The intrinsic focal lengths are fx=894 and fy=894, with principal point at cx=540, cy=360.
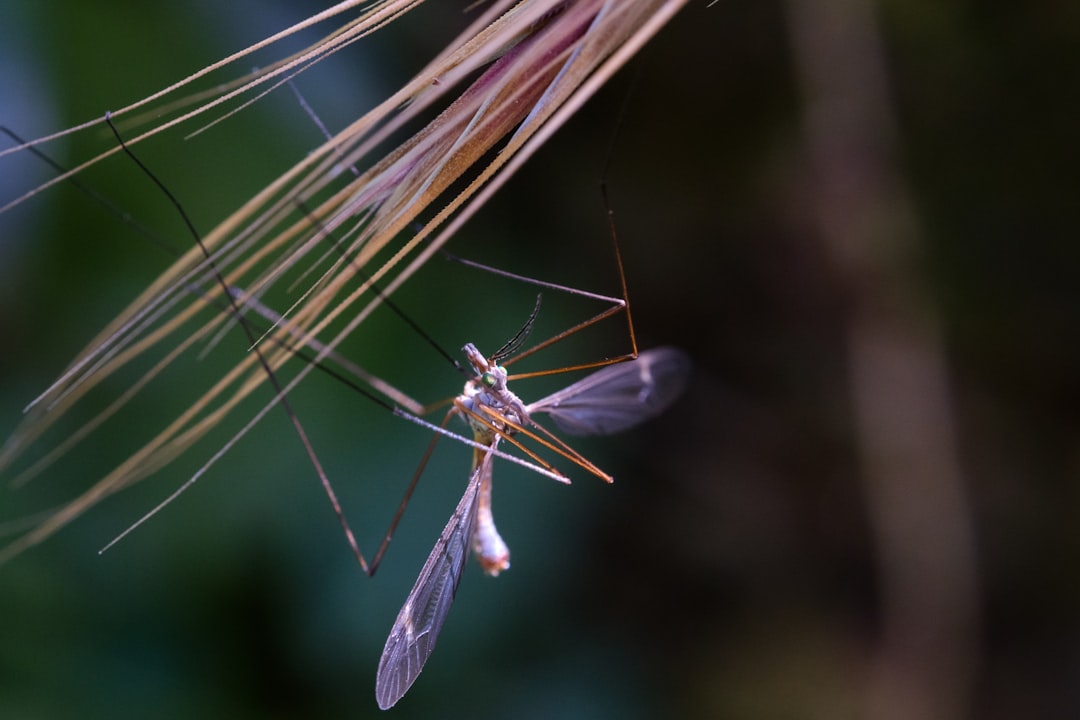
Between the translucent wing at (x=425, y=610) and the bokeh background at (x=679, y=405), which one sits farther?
the bokeh background at (x=679, y=405)

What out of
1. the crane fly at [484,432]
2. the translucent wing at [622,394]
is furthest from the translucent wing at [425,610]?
the translucent wing at [622,394]

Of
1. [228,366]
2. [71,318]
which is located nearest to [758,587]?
[228,366]

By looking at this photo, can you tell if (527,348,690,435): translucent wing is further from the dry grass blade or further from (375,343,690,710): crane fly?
the dry grass blade

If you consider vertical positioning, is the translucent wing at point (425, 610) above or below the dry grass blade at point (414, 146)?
below

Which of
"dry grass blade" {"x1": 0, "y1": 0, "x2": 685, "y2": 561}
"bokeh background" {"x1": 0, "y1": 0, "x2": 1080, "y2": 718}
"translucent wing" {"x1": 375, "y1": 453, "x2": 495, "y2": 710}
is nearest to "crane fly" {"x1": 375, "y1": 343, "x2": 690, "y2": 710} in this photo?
"translucent wing" {"x1": 375, "y1": 453, "x2": 495, "y2": 710}

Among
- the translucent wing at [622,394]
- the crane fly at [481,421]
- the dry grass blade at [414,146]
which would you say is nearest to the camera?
the dry grass blade at [414,146]

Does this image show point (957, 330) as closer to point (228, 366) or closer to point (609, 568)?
point (609, 568)

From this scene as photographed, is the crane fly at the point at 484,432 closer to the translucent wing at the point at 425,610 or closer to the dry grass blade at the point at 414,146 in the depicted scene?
the translucent wing at the point at 425,610
